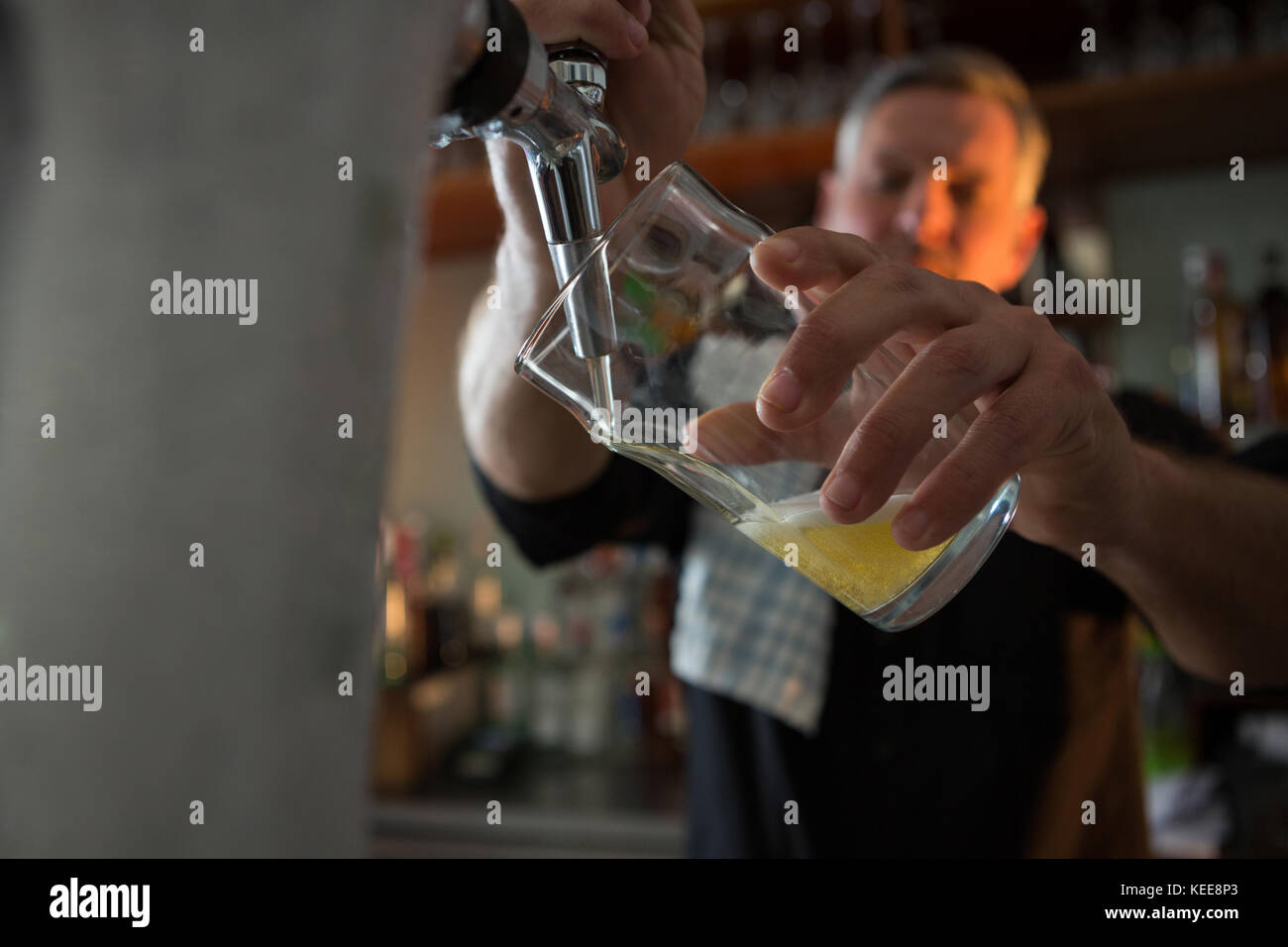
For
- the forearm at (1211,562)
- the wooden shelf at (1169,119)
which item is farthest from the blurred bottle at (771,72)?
the forearm at (1211,562)

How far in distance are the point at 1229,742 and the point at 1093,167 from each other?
1.06 metres

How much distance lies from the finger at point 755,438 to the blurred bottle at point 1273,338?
146 cm

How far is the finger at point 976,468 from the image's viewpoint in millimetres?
322

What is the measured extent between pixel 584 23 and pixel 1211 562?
1.66ft

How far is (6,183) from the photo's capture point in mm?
102

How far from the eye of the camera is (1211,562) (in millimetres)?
575

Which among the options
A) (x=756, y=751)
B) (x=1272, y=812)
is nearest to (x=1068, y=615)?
(x=756, y=751)

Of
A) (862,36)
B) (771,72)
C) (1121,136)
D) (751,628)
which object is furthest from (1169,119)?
(751,628)

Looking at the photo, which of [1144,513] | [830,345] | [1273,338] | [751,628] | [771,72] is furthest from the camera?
[771,72]

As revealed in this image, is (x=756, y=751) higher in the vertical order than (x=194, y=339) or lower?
lower

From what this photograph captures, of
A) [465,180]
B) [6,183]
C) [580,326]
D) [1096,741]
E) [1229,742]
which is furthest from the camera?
[465,180]

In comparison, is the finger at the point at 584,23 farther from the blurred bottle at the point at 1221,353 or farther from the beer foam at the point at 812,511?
the blurred bottle at the point at 1221,353

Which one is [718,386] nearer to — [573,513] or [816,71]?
[573,513]

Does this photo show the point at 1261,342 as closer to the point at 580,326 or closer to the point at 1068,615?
the point at 1068,615
